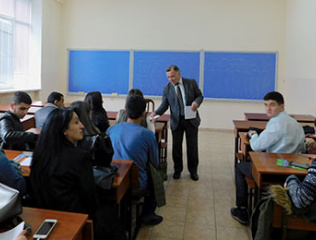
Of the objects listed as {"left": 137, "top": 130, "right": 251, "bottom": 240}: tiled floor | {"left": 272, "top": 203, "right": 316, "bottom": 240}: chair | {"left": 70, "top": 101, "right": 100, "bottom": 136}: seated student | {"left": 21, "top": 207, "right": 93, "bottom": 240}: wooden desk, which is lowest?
{"left": 137, "top": 130, "right": 251, "bottom": 240}: tiled floor

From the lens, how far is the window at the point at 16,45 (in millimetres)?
6218

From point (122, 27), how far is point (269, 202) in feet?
21.5

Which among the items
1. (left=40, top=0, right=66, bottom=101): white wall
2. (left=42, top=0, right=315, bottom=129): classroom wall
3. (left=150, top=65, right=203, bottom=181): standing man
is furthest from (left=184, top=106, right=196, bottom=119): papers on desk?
(left=40, top=0, right=66, bottom=101): white wall

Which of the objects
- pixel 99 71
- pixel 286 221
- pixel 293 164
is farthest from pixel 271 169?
pixel 99 71

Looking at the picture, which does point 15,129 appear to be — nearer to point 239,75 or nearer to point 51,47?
point 51,47

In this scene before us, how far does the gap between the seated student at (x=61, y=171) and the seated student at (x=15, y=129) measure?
107cm

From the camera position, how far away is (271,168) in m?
2.09

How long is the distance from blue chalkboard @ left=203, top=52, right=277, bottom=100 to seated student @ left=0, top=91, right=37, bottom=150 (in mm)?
5203

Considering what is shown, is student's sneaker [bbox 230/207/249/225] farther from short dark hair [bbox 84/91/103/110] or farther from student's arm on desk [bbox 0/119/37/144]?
student's arm on desk [bbox 0/119/37/144]

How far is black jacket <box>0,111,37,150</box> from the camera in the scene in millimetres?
2504

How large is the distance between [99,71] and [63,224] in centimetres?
668

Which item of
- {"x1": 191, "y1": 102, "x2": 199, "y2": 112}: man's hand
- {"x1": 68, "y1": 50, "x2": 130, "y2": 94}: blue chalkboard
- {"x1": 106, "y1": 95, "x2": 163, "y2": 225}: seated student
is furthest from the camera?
{"x1": 68, "y1": 50, "x2": 130, "y2": 94}: blue chalkboard

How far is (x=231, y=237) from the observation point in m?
2.46

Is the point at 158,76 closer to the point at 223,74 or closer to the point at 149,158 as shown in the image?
the point at 223,74
